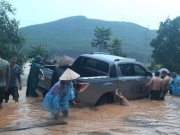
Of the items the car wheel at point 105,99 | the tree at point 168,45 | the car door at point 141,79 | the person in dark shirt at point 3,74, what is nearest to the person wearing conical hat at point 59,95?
the person in dark shirt at point 3,74

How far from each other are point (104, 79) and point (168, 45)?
23619 mm

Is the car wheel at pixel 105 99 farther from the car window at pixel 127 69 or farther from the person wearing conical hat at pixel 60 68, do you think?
the person wearing conical hat at pixel 60 68

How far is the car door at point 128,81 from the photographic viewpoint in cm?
1076

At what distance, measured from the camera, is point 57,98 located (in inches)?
317

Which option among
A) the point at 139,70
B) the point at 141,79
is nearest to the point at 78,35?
the point at 139,70

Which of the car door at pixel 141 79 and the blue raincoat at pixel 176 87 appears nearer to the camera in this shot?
the car door at pixel 141 79

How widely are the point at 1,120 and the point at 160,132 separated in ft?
11.6

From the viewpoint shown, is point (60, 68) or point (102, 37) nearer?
point (60, 68)

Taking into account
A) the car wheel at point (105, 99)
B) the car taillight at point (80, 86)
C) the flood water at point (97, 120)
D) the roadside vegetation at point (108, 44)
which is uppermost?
the roadside vegetation at point (108, 44)

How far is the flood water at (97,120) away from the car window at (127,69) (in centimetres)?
93

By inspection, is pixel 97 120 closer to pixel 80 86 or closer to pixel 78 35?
pixel 80 86

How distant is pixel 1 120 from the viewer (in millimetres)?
7996

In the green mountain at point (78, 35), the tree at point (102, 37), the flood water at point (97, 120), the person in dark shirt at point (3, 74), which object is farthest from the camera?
the green mountain at point (78, 35)

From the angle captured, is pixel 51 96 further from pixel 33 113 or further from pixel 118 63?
pixel 118 63
